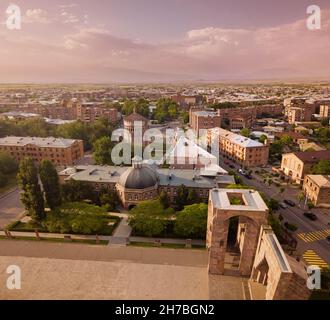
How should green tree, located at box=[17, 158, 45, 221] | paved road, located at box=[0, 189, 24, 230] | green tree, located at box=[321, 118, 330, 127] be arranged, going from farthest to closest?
1. green tree, located at box=[321, 118, 330, 127]
2. paved road, located at box=[0, 189, 24, 230]
3. green tree, located at box=[17, 158, 45, 221]

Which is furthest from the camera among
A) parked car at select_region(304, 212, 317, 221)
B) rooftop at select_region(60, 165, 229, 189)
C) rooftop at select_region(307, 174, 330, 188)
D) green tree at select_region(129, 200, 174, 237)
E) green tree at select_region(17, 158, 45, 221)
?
rooftop at select_region(307, 174, 330, 188)

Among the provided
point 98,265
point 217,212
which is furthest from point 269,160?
point 98,265

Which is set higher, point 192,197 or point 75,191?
point 75,191

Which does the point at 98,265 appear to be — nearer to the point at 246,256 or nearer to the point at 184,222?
the point at 184,222

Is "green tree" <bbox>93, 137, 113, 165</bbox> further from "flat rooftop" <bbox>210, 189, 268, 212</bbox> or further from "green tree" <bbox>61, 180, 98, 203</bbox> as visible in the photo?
"flat rooftop" <bbox>210, 189, 268, 212</bbox>

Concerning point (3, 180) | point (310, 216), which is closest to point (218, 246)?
point (310, 216)

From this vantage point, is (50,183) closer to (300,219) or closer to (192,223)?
(192,223)

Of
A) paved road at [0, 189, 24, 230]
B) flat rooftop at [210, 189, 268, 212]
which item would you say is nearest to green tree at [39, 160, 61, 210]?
paved road at [0, 189, 24, 230]

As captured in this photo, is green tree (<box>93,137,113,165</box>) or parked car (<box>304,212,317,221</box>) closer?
parked car (<box>304,212,317,221</box>)

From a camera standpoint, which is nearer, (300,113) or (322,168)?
(322,168)
